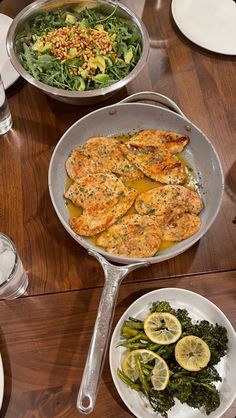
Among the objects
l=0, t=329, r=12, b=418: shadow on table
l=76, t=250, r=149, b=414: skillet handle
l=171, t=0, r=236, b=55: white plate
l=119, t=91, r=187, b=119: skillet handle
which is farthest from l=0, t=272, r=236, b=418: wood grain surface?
l=171, t=0, r=236, b=55: white plate

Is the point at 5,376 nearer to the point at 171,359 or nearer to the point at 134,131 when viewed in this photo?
the point at 171,359

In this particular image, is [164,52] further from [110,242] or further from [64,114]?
[110,242]

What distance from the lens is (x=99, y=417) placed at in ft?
4.30

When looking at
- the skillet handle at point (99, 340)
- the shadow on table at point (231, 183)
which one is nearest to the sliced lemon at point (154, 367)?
the skillet handle at point (99, 340)

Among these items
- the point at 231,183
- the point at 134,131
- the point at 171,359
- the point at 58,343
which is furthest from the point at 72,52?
the point at 171,359

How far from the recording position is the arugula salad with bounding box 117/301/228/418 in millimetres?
1259

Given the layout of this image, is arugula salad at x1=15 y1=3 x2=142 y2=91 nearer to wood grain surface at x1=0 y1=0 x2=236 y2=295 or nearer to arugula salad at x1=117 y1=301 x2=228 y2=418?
wood grain surface at x1=0 y1=0 x2=236 y2=295

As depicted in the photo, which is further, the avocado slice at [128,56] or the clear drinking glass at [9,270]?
the avocado slice at [128,56]

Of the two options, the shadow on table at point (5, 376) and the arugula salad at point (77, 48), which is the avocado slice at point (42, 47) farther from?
the shadow on table at point (5, 376)

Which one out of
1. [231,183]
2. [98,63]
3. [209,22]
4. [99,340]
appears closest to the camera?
[99,340]

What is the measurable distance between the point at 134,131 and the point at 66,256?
0.57 meters

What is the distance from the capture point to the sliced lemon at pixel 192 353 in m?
1.26

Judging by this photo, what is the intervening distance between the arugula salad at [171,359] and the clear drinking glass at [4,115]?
92 centimetres

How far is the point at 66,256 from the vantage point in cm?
156
